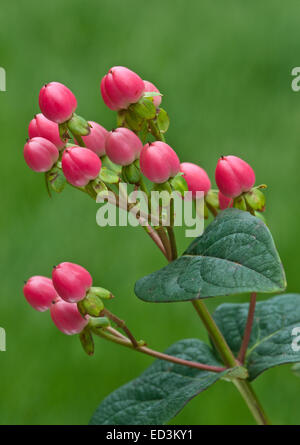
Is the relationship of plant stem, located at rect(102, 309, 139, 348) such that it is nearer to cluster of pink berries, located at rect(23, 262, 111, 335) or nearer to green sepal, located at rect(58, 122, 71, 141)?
cluster of pink berries, located at rect(23, 262, 111, 335)

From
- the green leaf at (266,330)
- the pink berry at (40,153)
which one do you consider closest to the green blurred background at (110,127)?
the green leaf at (266,330)

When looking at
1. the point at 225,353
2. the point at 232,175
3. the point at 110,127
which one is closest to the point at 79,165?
the point at 232,175

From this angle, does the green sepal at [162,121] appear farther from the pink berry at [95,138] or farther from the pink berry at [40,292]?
the pink berry at [40,292]

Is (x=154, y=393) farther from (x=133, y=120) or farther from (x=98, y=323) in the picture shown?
(x=133, y=120)

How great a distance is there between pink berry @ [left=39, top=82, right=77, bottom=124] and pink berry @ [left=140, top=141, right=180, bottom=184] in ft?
0.24

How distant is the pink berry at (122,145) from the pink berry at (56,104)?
0.13 feet

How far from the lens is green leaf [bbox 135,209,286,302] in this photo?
19.5 inches

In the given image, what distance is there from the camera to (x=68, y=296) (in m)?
0.59

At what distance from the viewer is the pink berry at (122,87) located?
1.89 ft

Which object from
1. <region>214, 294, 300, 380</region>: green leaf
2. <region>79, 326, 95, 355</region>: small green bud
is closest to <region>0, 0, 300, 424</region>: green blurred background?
<region>214, 294, 300, 380</region>: green leaf

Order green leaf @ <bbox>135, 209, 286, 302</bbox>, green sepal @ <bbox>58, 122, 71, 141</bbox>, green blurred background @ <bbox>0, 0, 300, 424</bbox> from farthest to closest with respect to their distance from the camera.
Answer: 1. green blurred background @ <bbox>0, 0, 300, 424</bbox>
2. green sepal @ <bbox>58, 122, 71, 141</bbox>
3. green leaf @ <bbox>135, 209, 286, 302</bbox>

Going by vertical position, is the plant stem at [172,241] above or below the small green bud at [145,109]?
below

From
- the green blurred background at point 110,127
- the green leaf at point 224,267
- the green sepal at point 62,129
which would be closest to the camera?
the green leaf at point 224,267

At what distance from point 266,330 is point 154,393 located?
131 mm
